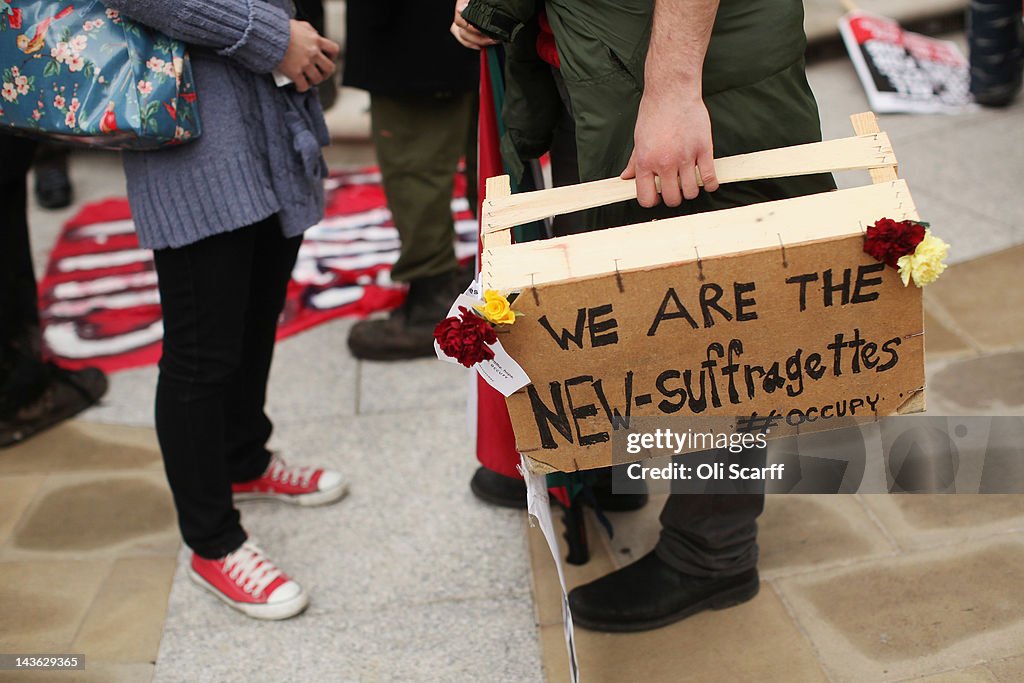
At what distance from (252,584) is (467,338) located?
119 cm

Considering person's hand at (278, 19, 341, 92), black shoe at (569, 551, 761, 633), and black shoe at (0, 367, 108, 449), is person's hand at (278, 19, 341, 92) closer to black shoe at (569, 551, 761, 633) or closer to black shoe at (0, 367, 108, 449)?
black shoe at (569, 551, 761, 633)

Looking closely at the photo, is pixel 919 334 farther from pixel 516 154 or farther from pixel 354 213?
pixel 354 213

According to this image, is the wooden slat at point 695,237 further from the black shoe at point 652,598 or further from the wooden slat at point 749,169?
the black shoe at point 652,598

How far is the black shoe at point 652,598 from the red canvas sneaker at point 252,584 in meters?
Result: 0.66

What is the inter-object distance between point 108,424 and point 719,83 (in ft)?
7.59

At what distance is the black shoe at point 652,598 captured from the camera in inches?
88.9

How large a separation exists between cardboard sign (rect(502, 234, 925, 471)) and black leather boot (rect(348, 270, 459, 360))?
5.97 ft

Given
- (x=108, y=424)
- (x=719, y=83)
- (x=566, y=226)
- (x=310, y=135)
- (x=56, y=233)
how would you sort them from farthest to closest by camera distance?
(x=56, y=233) < (x=108, y=424) < (x=310, y=135) < (x=566, y=226) < (x=719, y=83)

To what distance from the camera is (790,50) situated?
1.74 m

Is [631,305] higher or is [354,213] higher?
[631,305]

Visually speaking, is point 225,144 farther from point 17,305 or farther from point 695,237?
point 17,305

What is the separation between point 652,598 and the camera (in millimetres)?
2264

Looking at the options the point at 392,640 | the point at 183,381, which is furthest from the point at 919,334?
the point at 183,381

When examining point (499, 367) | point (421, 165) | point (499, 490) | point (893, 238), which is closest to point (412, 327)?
point (421, 165)
